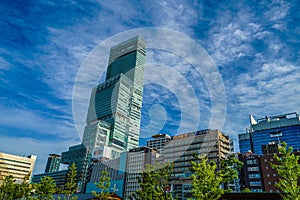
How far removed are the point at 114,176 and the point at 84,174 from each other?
3406 centimetres

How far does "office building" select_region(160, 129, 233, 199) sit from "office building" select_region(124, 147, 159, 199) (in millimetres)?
15949

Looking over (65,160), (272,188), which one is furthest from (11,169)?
(272,188)

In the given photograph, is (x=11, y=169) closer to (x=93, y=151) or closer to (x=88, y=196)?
(x=93, y=151)

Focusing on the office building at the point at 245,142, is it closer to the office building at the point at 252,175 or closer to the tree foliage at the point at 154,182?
the office building at the point at 252,175

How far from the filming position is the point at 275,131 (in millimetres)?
148625

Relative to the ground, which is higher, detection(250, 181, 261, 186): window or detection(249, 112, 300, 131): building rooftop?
detection(249, 112, 300, 131): building rooftop

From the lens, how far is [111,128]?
198 m

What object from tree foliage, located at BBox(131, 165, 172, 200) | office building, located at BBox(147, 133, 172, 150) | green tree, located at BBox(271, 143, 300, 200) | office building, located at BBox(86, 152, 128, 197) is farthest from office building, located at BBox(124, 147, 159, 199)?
green tree, located at BBox(271, 143, 300, 200)

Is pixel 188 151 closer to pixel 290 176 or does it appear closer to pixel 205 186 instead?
pixel 290 176

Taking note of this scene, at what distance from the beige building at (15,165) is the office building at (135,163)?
206 ft

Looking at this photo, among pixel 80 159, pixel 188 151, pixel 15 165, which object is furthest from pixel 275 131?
pixel 15 165

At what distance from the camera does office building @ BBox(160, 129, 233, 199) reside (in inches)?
3659

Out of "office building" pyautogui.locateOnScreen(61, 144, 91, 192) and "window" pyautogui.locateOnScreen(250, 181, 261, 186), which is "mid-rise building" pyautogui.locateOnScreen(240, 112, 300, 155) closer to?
"window" pyautogui.locateOnScreen(250, 181, 261, 186)

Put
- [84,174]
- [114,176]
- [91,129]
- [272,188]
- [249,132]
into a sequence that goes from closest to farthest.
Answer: [272,188], [114,176], [84,174], [249,132], [91,129]
